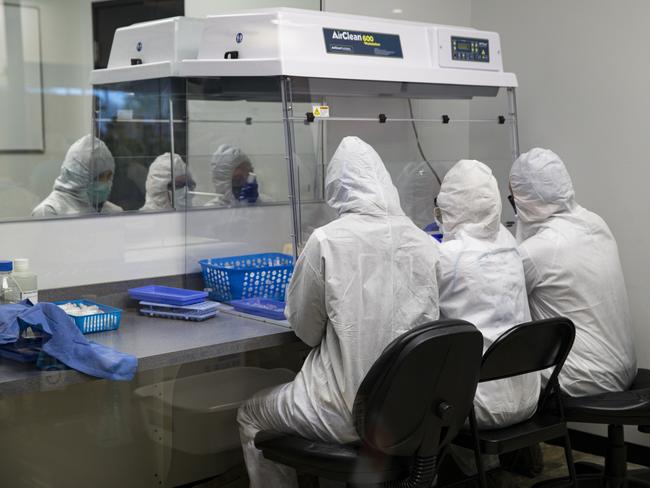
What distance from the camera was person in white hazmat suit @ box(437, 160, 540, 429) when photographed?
7.60 ft

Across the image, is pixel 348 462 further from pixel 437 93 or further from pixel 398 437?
pixel 437 93

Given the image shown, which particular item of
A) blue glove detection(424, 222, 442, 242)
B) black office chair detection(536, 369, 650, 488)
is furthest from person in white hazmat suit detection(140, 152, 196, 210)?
black office chair detection(536, 369, 650, 488)

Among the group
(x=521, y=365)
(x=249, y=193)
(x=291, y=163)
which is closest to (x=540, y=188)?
(x=521, y=365)

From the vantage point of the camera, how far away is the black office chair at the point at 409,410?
189cm

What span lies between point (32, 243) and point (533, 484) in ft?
6.17

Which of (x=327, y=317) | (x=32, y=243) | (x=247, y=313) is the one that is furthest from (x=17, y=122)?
(x=327, y=317)

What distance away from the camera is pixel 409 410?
194 cm

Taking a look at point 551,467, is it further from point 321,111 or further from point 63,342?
point 63,342

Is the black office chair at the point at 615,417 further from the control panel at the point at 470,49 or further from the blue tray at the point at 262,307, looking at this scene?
the control panel at the point at 470,49

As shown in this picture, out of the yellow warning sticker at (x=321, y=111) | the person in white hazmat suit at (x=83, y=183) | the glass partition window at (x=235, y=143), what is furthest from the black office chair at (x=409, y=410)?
the person in white hazmat suit at (x=83, y=183)

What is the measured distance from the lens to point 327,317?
2.18 m

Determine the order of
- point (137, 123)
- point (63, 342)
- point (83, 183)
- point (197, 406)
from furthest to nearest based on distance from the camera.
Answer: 1. point (197, 406)
2. point (137, 123)
3. point (83, 183)
4. point (63, 342)

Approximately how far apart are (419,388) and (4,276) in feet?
3.48

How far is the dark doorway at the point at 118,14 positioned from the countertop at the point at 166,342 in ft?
2.87
